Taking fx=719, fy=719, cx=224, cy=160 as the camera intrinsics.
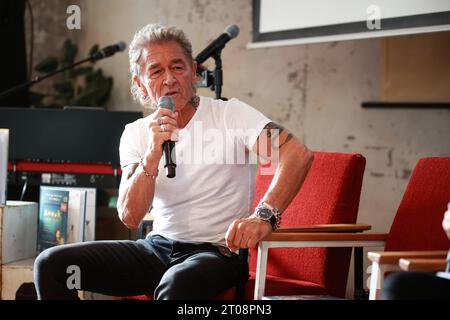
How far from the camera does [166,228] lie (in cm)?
231

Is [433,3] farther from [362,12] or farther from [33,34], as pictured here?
[33,34]

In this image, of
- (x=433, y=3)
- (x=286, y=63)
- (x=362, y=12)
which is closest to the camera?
(x=433, y=3)

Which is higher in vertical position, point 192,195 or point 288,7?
point 288,7

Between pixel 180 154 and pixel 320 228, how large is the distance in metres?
0.51

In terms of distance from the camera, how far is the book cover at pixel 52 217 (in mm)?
3256

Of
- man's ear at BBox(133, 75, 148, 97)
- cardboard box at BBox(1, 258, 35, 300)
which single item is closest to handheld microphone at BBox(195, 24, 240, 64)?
man's ear at BBox(133, 75, 148, 97)

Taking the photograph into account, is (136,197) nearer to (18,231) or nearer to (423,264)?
(423,264)

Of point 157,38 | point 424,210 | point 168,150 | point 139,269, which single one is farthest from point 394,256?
point 157,38

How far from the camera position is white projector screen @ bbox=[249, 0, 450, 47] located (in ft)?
→ 9.13

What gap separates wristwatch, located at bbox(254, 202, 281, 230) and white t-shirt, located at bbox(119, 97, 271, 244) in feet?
0.67

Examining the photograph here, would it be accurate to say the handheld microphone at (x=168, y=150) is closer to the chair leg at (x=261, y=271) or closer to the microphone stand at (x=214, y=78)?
the chair leg at (x=261, y=271)

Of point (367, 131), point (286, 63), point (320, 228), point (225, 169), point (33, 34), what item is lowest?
point (320, 228)


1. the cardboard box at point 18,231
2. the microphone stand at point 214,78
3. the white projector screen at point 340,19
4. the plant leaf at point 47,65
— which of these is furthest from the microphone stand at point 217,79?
the plant leaf at point 47,65
